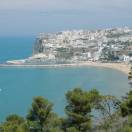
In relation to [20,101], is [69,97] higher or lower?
higher

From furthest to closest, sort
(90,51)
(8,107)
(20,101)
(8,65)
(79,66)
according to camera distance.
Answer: (90,51), (8,65), (79,66), (20,101), (8,107)

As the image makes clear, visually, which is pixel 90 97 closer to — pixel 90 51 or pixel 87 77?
pixel 87 77

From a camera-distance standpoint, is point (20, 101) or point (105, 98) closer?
point (105, 98)

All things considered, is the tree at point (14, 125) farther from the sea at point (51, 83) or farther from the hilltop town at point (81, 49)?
the hilltop town at point (81, 49)

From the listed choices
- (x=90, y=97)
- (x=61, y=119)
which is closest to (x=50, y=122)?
(x=61, y=119)

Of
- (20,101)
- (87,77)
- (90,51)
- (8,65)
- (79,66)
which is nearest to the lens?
(20,101)

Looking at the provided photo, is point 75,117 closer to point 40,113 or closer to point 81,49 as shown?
point 40,113

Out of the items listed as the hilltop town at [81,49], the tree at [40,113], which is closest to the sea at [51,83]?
the hilltop town at [81,49]
